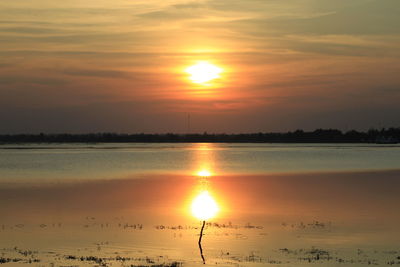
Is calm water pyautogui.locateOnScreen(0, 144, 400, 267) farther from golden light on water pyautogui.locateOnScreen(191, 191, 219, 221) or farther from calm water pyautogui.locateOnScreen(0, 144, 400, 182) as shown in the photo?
calm water pyautogui.locateOnScreen(0, 144, 400, 182)

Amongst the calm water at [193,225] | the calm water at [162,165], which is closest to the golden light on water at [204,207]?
the calm water at [193,225]

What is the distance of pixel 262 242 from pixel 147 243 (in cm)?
338

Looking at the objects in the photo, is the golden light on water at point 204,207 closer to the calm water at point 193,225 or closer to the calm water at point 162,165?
the calm water at point 193,225

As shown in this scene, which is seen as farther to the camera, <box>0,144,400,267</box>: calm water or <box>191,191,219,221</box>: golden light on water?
<box>191,191,219,221</box>: golden light on water

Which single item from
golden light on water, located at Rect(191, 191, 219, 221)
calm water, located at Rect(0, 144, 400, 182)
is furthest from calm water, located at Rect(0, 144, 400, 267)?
calm water, located at Rect(0, 144, 400, 182)

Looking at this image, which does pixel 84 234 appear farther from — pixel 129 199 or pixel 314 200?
pixel 314 200

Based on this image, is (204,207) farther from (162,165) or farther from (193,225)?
(162,165)

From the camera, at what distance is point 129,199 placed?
34750 millimetres

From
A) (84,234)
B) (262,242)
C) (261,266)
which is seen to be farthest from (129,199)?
(261,266)

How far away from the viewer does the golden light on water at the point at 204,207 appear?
2742 cm

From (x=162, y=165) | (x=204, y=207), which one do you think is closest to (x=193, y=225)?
(x=204, y=207)

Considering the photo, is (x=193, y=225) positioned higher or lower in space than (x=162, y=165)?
lower

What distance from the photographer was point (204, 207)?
30.9m

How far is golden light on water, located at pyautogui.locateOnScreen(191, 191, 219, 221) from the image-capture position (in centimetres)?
2742
